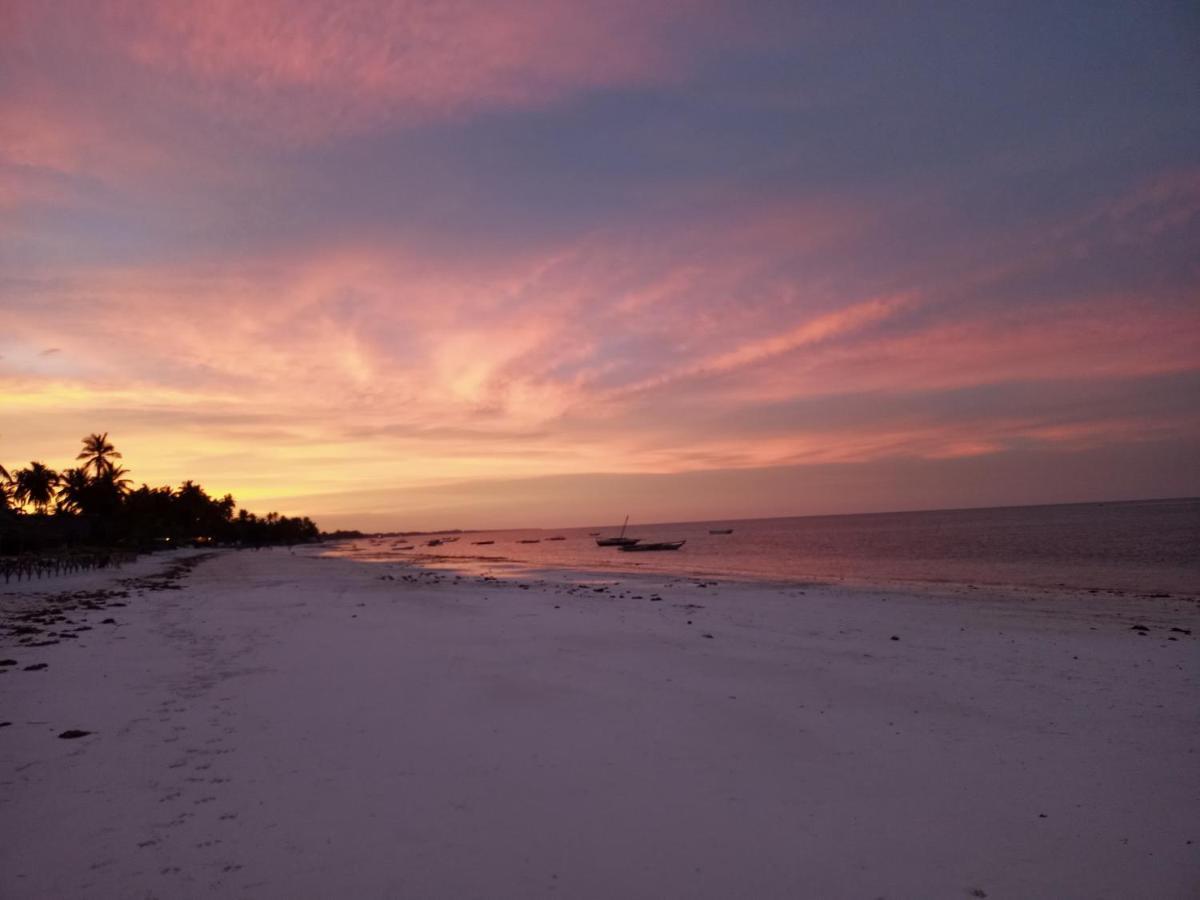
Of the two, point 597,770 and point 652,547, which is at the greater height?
point 597,770

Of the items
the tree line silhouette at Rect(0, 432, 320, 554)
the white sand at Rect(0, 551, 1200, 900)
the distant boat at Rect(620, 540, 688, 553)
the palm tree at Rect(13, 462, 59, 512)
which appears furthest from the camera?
the distant boat at Rect(620, 540, 688, 553)

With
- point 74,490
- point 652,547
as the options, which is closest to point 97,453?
point 74,490

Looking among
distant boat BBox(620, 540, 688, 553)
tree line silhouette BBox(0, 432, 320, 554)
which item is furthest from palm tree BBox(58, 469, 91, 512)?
distant boat BBox(620, 540, 688, 553)

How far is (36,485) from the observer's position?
7719 centimetres

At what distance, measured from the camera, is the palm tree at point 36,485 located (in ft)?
250

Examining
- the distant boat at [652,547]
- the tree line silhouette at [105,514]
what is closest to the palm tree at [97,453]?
the tree line silhouette at [105,514]

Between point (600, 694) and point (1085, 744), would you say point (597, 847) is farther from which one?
point (1085, 744)

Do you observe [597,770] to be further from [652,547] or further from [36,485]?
[36,485]

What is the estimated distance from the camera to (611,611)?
2042 cm

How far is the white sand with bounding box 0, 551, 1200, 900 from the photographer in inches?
191

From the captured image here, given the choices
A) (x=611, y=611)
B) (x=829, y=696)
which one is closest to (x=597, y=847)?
(x=829, y=696)

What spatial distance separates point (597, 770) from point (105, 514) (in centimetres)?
9574

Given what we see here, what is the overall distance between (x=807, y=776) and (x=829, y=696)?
11.2ft

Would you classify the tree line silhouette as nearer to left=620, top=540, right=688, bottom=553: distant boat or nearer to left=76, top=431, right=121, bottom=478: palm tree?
left=76, top=431, right=121, bottom=478: palm tree
